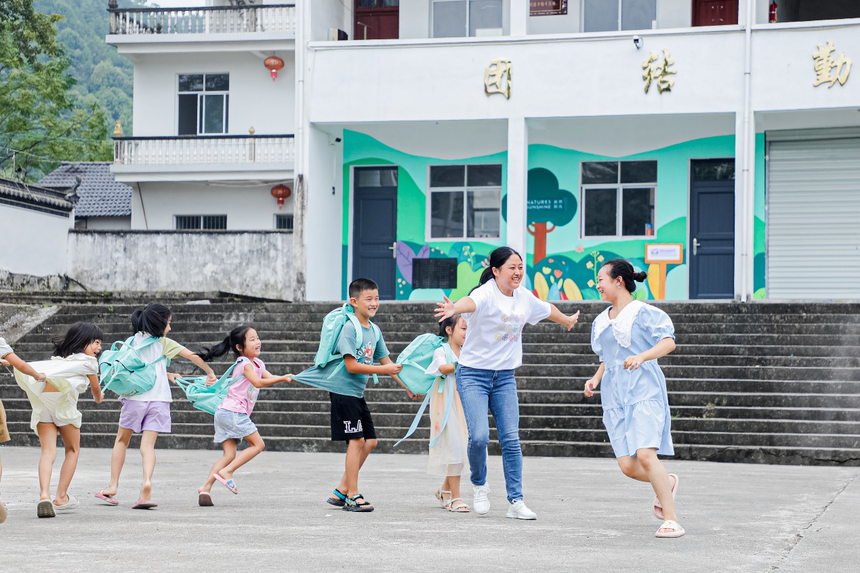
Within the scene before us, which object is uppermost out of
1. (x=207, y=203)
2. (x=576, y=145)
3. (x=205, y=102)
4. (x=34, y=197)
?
(x=205, y=102)

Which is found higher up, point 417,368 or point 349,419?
point 417,368

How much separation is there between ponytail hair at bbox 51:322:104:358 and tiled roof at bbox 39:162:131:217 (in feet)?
81.1

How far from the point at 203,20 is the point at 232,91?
1769 millimetres

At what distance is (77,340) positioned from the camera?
8.31 meters

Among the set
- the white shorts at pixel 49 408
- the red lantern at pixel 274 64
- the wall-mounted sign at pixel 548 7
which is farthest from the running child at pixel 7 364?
the red lantern at pixel 274 64

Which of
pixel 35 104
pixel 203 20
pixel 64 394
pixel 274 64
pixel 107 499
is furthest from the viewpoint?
pixel 35 104

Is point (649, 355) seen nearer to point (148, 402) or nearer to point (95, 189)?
point (148, 402)

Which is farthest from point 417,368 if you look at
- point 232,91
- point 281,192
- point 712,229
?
point 232,91

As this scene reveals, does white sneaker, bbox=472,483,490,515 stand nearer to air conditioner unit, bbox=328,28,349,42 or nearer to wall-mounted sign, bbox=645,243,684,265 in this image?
wall-mounted sign, bbox=645,243,684,265

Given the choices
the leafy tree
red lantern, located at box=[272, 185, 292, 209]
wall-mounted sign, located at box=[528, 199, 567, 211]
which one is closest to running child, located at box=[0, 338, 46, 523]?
wall-mounted sign, located at box=[528, 199, 567, 211]

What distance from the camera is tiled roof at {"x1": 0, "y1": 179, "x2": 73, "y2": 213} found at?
22703 millimetres

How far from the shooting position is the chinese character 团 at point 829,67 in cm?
1919

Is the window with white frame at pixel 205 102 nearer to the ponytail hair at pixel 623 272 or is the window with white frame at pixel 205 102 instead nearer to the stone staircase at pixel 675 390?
the stone staircase at pixel 675 390

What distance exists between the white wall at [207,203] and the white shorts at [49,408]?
19.2 meters
